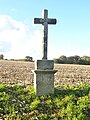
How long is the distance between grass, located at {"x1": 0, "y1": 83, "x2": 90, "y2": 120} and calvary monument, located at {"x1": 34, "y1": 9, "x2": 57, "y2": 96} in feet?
1.11

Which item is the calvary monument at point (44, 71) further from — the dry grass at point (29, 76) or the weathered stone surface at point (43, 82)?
the dry grass at point (29, 76)

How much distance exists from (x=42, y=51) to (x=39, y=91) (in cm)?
159

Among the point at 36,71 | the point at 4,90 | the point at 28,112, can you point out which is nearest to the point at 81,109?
the point at 28,112

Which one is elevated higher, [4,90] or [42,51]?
[42,51]

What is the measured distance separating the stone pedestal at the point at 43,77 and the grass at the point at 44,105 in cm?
31

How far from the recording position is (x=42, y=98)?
12.7m

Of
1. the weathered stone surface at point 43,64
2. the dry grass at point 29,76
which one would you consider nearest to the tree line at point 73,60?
the dry grass at point 29,76

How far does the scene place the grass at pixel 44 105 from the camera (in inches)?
427

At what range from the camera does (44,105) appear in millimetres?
11945

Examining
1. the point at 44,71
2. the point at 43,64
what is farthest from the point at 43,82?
the point at 43,64

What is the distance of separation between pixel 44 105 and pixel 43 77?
60.3 inches

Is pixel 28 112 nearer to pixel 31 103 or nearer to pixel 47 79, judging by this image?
pixel 31 103

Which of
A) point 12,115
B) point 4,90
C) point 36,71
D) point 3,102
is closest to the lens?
point 12,115

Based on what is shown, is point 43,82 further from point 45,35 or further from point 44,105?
point 45,35
